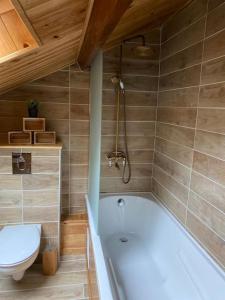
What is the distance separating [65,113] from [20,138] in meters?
0.53

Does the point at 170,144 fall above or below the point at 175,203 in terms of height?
above

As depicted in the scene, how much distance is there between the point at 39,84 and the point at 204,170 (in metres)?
1.74

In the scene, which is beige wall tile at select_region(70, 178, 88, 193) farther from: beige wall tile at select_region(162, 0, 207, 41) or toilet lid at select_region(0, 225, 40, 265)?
beige wall tile at select_region(162, 0, 207, 41)

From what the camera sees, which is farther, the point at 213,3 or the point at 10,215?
the point at 10,215

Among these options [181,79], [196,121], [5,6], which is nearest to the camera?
[5,6]

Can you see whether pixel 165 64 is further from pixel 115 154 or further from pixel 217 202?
pixel 217 202

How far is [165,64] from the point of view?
241cm

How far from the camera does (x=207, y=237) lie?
168 cm

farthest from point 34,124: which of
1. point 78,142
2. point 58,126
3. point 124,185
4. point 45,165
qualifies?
point 124,185

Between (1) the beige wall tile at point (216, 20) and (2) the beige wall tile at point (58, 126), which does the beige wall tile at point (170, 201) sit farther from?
(1) the beige wall tile at point (216, 20)

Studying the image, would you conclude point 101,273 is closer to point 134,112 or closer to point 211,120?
point 211,120

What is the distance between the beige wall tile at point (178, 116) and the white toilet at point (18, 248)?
1.60 meters

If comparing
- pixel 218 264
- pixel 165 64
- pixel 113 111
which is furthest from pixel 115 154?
pixel 218 264

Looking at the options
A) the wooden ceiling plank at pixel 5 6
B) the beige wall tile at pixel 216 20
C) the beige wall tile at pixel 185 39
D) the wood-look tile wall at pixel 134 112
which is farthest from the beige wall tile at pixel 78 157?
the wooden ceiling plank at pixel 5 6
